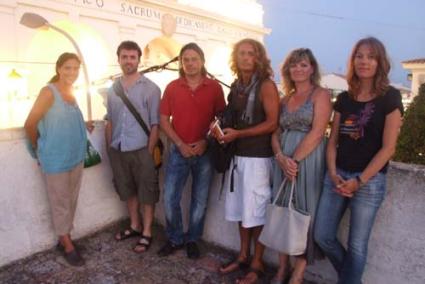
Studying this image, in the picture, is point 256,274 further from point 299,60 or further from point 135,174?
point 299,60

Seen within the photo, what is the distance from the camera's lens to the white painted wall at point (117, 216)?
275 centimetres

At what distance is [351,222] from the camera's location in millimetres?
2645

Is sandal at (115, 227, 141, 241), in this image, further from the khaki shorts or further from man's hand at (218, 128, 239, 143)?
man's hand at (218, 128, 239, 143)

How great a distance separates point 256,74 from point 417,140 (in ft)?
11.2

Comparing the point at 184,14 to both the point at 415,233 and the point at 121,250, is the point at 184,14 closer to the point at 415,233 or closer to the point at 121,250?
the point at 121,250

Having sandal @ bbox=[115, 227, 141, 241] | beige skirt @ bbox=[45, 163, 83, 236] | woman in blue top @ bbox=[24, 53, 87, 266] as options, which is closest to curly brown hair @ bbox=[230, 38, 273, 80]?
woman in blue top @ bbox=[24, 53, 87, 266]

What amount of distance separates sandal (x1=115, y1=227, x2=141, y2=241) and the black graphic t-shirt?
2.46m

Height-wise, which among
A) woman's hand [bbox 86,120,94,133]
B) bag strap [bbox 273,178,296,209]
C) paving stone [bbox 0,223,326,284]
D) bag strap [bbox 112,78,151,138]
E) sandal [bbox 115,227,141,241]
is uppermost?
bag strap [bbox 112,78,151,138]

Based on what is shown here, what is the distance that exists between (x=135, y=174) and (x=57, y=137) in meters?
0.88

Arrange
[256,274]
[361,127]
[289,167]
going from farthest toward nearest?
[256,274]
[289,167]
[361,127]

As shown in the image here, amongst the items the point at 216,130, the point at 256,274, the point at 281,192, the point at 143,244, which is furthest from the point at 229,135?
the point at 143,244

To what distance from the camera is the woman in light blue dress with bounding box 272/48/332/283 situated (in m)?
2.77

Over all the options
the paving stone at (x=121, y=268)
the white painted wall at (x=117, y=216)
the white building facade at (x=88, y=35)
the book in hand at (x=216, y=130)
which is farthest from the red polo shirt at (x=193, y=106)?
the white building facade at (x=88, y=35)

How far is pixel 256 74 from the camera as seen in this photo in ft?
10.4
